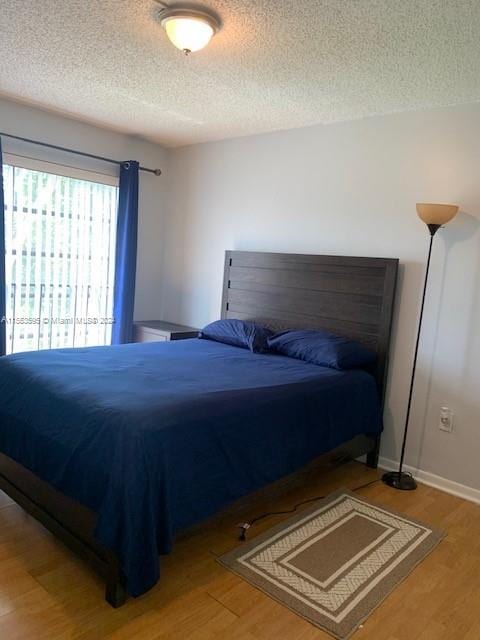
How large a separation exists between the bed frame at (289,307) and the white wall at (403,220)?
0.13 metres

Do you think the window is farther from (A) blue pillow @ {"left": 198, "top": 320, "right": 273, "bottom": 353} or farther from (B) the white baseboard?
(B) the white baseboard

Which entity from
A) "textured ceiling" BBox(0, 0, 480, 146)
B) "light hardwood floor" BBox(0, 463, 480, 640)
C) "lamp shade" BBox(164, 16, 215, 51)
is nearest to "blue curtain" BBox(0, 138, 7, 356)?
"textured ceiling" BBox(0, 0, 480, 146)

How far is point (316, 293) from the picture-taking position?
353 cm

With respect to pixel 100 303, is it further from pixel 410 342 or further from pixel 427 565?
pixel 427 565

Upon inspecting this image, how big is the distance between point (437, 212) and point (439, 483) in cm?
171

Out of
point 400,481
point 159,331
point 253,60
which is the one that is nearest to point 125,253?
point 159,331

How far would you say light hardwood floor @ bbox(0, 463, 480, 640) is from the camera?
1.72 meters

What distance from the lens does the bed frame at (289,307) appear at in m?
2.02

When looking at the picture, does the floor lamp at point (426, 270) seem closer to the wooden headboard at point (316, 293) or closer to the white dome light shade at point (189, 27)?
the wooden headboard at point (316, 293)

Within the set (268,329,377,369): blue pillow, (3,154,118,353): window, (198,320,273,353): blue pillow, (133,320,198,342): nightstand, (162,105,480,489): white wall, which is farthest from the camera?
(133,320,198,342): nightstand

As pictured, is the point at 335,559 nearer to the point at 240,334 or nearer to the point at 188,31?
the point at 240,334

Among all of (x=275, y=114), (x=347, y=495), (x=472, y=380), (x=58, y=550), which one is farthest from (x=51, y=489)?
(x=275, y=114)

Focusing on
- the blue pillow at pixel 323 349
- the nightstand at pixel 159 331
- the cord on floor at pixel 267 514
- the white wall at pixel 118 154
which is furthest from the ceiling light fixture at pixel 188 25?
the nightstand at pixel 159 331

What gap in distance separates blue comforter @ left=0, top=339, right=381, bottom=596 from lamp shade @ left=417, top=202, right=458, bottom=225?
1.04 m
